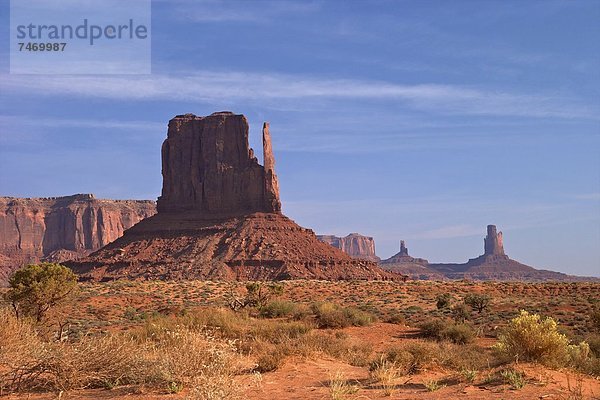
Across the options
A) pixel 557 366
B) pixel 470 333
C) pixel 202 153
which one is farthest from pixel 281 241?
pixel 557 366

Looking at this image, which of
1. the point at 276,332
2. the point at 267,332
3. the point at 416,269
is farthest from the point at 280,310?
the point at 416,269

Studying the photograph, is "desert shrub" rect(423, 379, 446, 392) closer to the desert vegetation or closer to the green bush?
the desert vegetation

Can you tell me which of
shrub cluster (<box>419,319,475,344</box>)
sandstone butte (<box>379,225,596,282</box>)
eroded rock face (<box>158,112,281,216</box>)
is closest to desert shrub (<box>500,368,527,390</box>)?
shrub cluster (<box>419,319,475,344</box>)

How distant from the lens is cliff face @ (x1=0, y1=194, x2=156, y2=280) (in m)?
153

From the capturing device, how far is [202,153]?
109562 millimetres

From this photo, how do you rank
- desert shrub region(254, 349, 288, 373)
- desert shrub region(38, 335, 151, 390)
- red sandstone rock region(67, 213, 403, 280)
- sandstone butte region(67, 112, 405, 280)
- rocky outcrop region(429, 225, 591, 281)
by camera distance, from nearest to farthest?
desert shrub region(38, 335, 151, 390)
desert shrub region(254, 349, 288, 373)
red sandstone rock region(67, 213, 403, 280)
sandstone butte region(67, 112, 405, 280)
rocky outcrop region(429, 225, 591, 281)

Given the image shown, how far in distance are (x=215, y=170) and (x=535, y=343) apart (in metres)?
96.1

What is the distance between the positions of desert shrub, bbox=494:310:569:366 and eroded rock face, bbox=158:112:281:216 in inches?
3390

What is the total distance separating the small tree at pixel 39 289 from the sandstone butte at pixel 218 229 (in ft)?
159

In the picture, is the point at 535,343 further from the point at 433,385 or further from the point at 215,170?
the point at 215,170

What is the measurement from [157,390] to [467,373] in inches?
209

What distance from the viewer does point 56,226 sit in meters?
159

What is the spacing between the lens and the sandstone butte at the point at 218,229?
80.2 m

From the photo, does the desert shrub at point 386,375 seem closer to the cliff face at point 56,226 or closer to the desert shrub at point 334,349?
the desert shrub at point 334,349
